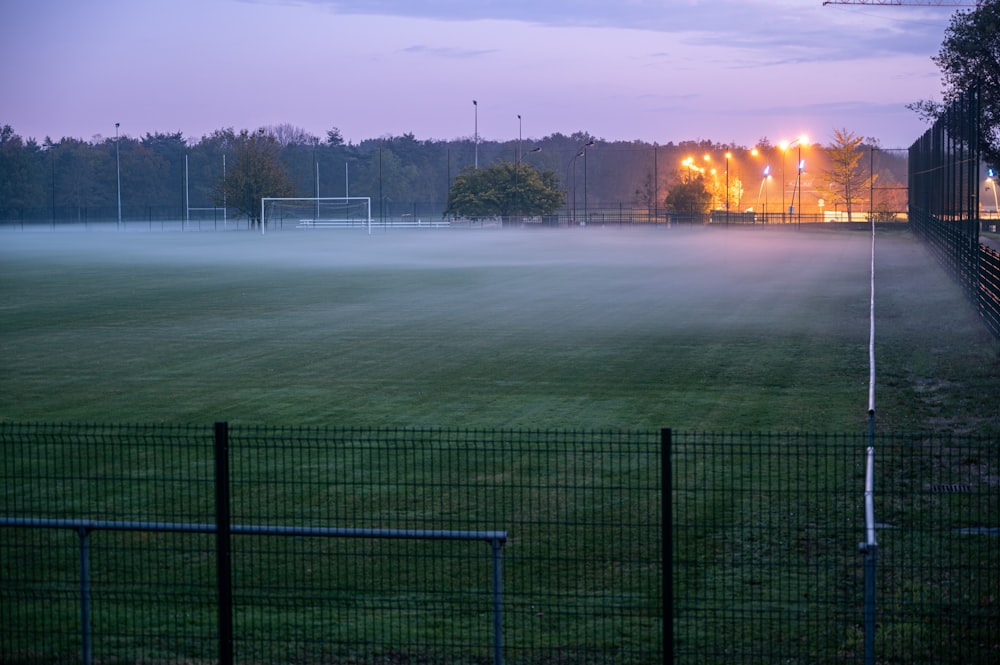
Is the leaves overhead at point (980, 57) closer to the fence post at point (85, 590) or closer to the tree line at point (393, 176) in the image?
the tree line at point (393, 176)

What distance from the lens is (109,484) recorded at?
13516 mm

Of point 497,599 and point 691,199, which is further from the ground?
point 691,199

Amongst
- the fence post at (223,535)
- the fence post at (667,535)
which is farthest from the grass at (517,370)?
the fence post at (667,535)

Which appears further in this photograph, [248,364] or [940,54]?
[940,54]

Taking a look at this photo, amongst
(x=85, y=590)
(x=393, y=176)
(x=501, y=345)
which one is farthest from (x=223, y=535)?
(x=393, y=176)

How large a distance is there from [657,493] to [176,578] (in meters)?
4.91

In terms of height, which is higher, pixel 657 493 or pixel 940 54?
pixel 940 54

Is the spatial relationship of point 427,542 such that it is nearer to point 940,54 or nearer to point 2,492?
point 2,492

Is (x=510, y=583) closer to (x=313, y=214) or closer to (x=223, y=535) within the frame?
(x=223, y=535)

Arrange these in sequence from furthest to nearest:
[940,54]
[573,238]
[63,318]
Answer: [573,238], [940,54], [63,318]

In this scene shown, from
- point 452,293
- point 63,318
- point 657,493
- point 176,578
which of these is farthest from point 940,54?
point 176,578

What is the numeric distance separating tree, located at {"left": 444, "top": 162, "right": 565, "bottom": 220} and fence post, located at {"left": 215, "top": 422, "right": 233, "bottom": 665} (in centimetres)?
10044

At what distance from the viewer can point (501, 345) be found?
25578mm

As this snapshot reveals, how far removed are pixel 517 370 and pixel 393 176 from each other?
139203mm
